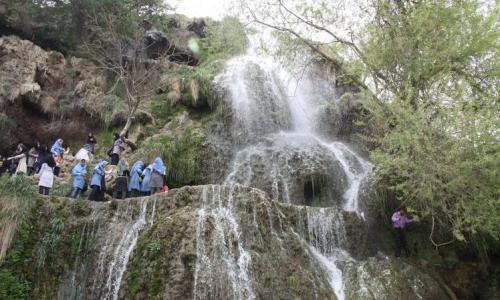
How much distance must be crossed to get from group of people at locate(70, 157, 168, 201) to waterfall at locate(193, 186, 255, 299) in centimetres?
268

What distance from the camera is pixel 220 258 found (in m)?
7.98

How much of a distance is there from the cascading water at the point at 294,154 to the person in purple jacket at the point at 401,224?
1137 millimetres

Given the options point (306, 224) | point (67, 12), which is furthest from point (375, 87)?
point (67, 12)

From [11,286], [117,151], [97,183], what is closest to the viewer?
[11,286]

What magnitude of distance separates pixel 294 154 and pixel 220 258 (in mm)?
6749

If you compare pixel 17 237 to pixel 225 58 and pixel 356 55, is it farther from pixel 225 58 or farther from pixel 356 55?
pixel 225 58

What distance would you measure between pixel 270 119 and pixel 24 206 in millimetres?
10227

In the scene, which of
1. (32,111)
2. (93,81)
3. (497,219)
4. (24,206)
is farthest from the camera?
(93,81)

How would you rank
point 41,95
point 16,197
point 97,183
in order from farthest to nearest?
point 41,95
point 97,183
point 16,197

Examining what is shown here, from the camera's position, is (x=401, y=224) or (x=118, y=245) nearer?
(x=118, y=245)

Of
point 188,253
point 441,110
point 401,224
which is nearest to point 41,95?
point 188,253

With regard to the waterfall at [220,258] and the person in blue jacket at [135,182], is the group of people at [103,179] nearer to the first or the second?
the person in blue jacket at [135,182]

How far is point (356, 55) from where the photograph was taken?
12078 mm

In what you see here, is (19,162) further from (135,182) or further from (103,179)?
(135,182)
